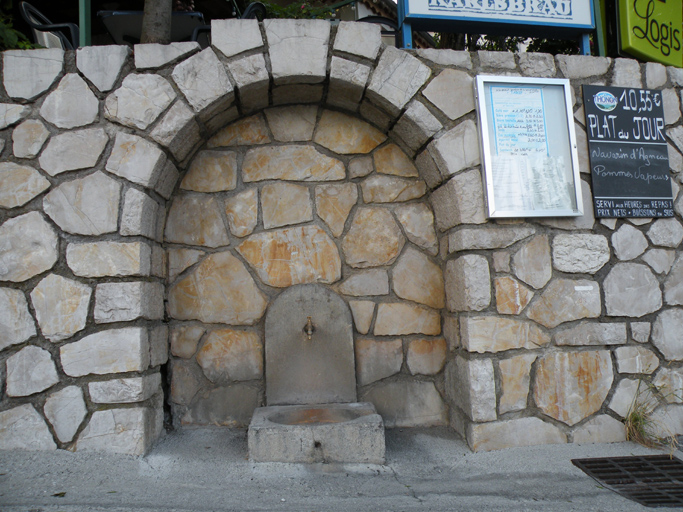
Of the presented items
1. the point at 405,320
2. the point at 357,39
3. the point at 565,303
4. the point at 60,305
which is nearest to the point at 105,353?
the point at 60,305

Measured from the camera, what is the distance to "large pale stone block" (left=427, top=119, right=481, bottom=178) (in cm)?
278

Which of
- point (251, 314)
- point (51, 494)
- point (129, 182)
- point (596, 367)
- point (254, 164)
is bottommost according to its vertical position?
point (51, 494)

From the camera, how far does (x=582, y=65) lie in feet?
9.78

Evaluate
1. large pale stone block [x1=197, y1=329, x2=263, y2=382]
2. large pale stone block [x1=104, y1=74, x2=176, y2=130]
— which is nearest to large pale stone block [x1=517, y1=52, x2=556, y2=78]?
large pale stone block [x1=104, y1=74, x2=176, y2=130]

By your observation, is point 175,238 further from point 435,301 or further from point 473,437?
point 473,437

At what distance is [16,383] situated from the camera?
245 cm

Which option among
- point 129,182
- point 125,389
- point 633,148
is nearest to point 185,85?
point 129,182

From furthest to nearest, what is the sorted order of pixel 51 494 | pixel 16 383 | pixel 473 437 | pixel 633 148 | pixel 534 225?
pixel 633 148
pixel 534 225
pixel 473 437
pixel 16 383
pixel 51 494

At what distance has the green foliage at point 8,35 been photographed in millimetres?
2711

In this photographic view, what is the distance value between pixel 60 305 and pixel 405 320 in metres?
1.94

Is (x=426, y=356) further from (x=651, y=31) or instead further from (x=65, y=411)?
(x=651, y=31)

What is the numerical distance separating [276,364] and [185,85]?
169 cm

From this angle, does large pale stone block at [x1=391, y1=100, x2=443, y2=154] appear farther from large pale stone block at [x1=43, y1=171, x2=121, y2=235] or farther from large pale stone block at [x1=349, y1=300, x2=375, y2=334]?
large pale stone block at [x1=43, y1=171, x2=121, y2=235]

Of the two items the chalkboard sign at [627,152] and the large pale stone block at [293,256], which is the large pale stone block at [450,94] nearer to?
the chalkboard sign at [627,152]
